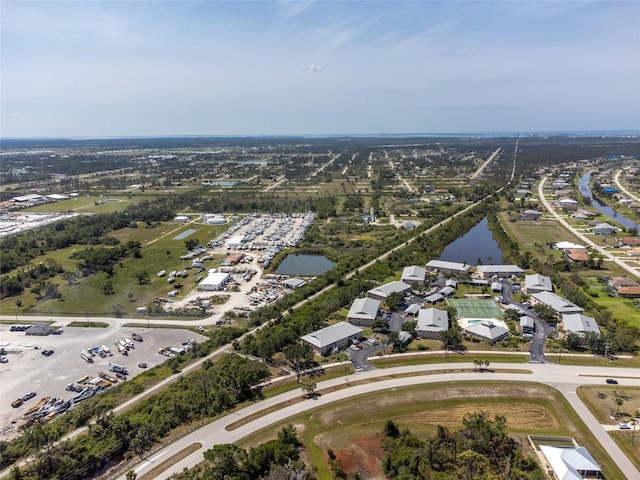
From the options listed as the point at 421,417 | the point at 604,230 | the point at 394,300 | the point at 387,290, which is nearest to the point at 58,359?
the point at 421,417

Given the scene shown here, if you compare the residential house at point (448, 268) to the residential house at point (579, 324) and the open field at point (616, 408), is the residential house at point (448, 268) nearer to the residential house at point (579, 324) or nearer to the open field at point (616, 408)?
the residential house at point (579, 324)

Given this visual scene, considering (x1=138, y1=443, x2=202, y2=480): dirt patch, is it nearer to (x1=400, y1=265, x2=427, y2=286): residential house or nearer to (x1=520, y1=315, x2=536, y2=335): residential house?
(x1=520, y1=315, x2=536, y2=335): residential house

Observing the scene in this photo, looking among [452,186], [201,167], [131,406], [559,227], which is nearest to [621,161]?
[452,186]

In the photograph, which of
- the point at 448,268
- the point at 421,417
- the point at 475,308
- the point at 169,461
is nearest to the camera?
the point at 169,461

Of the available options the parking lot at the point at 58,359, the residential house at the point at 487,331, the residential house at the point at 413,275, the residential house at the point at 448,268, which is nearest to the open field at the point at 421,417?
the residential house at the point at 487,331

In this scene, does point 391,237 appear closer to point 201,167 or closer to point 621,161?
point 201,167

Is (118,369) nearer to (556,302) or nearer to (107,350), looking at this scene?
(107,350)

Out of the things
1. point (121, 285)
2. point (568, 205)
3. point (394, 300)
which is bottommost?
point (121, 285)
